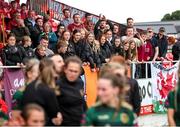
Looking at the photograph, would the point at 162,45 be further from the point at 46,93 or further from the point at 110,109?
the point at 110,109

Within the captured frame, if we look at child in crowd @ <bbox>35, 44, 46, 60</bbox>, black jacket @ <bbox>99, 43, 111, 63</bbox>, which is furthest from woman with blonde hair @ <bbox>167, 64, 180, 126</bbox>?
black jacket @ <bbox>99, 43, 111, 63</bbox>

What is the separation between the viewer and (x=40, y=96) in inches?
242

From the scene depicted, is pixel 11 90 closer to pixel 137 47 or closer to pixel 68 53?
pixel 68 53

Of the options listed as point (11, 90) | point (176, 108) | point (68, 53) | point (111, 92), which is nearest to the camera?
point (111, 92)

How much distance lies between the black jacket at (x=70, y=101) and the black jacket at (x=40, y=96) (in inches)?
19.6

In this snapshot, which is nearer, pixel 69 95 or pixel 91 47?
pixel 69 95

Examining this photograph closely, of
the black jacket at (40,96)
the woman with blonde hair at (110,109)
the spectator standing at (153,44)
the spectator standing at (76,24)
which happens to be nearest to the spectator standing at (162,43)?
the spectator standing at (153,44)

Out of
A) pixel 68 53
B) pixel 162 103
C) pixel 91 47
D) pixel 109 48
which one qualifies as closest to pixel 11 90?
pixel 68 53

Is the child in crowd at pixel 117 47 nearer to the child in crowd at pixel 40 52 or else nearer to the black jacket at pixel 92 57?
the black jacket at pixel 92 57

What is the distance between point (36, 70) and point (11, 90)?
4.13m

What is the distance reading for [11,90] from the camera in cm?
1061

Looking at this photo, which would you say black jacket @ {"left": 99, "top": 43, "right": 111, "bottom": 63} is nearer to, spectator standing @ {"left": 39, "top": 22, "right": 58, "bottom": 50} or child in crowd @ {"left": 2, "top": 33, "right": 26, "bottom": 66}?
spectator standing @ {"left": 39, "top": 22, "right": 58, "bottom": 50}

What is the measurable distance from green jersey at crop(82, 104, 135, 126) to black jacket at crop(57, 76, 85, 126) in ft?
4.94

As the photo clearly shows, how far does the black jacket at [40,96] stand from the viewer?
614cm
